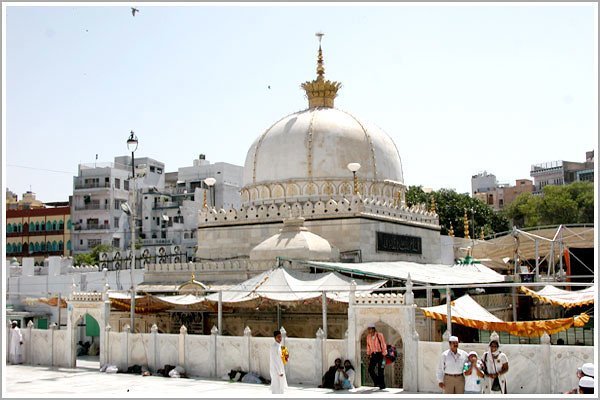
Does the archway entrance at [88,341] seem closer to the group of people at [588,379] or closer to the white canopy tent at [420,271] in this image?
the white canopy tent at [420,271]

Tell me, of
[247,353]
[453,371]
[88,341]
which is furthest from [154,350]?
[453,371]

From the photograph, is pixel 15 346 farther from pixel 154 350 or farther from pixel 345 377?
pixel 345 377

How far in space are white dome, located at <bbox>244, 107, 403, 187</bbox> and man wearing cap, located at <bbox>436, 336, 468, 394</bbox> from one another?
52.8ft

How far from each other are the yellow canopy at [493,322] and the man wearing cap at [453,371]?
17.0ft

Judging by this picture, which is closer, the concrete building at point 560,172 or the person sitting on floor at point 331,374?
the person sitting on floor at point 331,374

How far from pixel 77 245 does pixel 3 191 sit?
48987 millimetres

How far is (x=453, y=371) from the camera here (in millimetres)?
11906

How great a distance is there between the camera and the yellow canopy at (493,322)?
16.7 meters

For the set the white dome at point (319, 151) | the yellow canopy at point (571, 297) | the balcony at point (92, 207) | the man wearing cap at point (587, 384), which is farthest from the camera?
the balcony at point (92, 207)

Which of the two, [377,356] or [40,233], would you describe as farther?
[40,233]

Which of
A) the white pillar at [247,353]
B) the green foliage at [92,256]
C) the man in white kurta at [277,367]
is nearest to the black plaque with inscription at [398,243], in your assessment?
the white pillar at [247,353]

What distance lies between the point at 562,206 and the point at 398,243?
3381 centimetres

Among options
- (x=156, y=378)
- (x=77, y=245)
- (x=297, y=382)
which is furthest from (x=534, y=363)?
(x=77, y=245)

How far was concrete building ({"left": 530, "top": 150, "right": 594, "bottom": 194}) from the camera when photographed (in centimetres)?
7469
